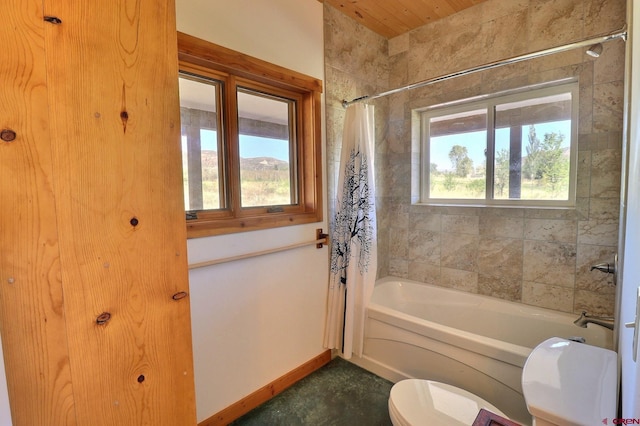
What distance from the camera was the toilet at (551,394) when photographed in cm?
89

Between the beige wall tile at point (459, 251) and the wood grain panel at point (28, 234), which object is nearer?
the wood grain panel at point (28, 234)

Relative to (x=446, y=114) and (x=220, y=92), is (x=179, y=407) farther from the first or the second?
(x=446, y=114)

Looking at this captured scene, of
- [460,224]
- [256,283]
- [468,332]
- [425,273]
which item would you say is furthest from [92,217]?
[425,273]

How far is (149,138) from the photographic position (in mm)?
702

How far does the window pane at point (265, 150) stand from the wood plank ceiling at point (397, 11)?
0.86 meters

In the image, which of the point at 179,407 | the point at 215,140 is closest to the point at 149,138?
the point at 179,407

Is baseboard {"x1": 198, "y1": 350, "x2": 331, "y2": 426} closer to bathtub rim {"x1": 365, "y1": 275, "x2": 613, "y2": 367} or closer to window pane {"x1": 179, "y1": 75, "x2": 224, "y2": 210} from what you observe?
bathtub rim {"x1": 365, "y1": 275, "x2": 613, "y2": 367}

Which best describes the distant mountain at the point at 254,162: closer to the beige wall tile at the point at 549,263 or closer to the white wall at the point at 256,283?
the white wall at the point at 256,283

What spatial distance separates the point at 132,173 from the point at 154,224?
4.8 inches

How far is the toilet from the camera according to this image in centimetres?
89

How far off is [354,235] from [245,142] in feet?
3.24

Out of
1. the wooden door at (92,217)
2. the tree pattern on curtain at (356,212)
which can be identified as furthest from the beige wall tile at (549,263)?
the wooden door at (92,217)

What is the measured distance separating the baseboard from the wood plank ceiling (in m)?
2.62

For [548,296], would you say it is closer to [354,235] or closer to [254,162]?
[354,235]
